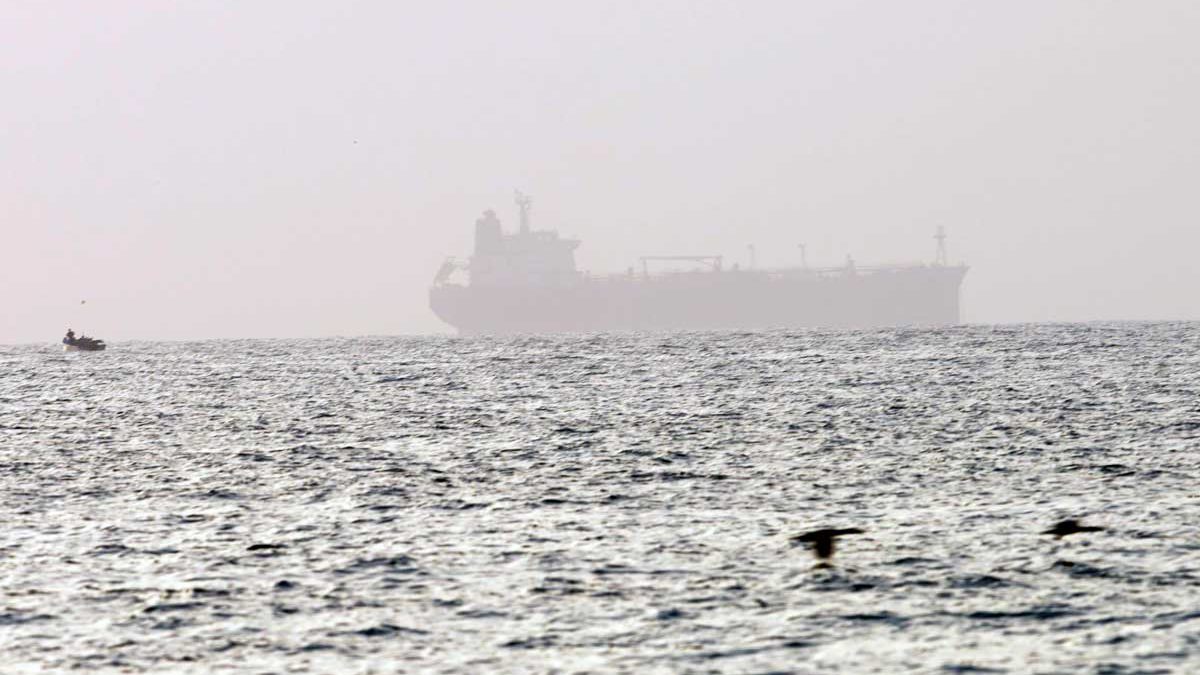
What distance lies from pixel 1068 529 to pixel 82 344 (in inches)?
1886

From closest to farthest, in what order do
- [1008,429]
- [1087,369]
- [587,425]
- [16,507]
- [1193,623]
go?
[1193,623] → [16,507] → [1008,429] → [587,425] → [1087,369]

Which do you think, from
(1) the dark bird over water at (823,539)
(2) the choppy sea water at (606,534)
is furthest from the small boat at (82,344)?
(1) the dark bird over water at (823,539)

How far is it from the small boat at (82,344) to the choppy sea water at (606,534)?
27.3 meters

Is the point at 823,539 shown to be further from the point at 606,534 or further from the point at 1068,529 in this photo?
the point at 1068,529

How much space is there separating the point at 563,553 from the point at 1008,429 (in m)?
11.0

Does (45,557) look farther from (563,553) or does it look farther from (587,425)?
(587,425)

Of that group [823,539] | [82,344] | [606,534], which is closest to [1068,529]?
[823,539]

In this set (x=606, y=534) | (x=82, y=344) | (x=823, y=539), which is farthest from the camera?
(x=82, y=344)

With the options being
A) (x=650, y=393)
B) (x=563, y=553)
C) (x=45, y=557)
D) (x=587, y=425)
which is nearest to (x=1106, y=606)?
(x=563, y=553)

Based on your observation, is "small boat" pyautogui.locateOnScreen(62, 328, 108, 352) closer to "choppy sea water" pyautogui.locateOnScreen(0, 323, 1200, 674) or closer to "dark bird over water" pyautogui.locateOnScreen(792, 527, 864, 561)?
"choppy sea water" pyautogui.locateOnScreen(0, 323, 1200, 674)

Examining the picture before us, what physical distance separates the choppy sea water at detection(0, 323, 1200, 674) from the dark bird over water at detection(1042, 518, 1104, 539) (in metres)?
0.15

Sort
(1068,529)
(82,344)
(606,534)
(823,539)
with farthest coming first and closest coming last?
(82,344), (606,534), (1068,529), (823,539)

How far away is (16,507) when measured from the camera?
14.4m

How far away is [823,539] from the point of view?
11945 mm
